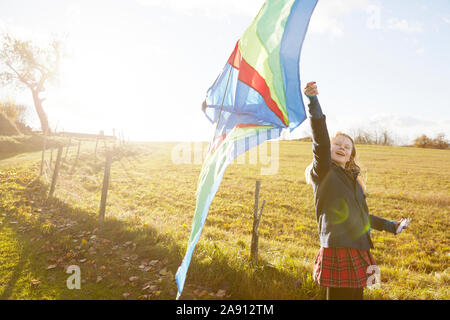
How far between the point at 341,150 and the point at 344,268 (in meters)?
1.29

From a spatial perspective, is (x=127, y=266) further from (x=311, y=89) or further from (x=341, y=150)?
(x=311, y=89)

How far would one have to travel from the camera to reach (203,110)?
359 centimetres

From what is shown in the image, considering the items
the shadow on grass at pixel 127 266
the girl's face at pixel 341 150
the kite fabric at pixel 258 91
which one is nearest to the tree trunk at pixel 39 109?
the shadow on grass at pixel 127 266

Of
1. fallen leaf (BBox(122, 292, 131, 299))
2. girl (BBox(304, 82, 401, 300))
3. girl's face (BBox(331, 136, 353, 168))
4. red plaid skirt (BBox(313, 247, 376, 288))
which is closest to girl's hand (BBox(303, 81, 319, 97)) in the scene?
girl (BBox(304, 82, 401, 300))

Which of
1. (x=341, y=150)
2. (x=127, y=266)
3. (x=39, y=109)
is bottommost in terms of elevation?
(x=127, y=266)

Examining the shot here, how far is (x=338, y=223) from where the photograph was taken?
2.82 meters

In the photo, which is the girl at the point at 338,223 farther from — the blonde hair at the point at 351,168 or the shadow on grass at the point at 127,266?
the shadow on grass at the point at 127,266

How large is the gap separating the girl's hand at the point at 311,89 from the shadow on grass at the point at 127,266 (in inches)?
114

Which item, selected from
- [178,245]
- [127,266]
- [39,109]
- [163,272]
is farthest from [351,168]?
[39,109]

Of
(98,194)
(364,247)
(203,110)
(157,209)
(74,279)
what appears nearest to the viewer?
(364,247)

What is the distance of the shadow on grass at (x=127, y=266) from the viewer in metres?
4.23
